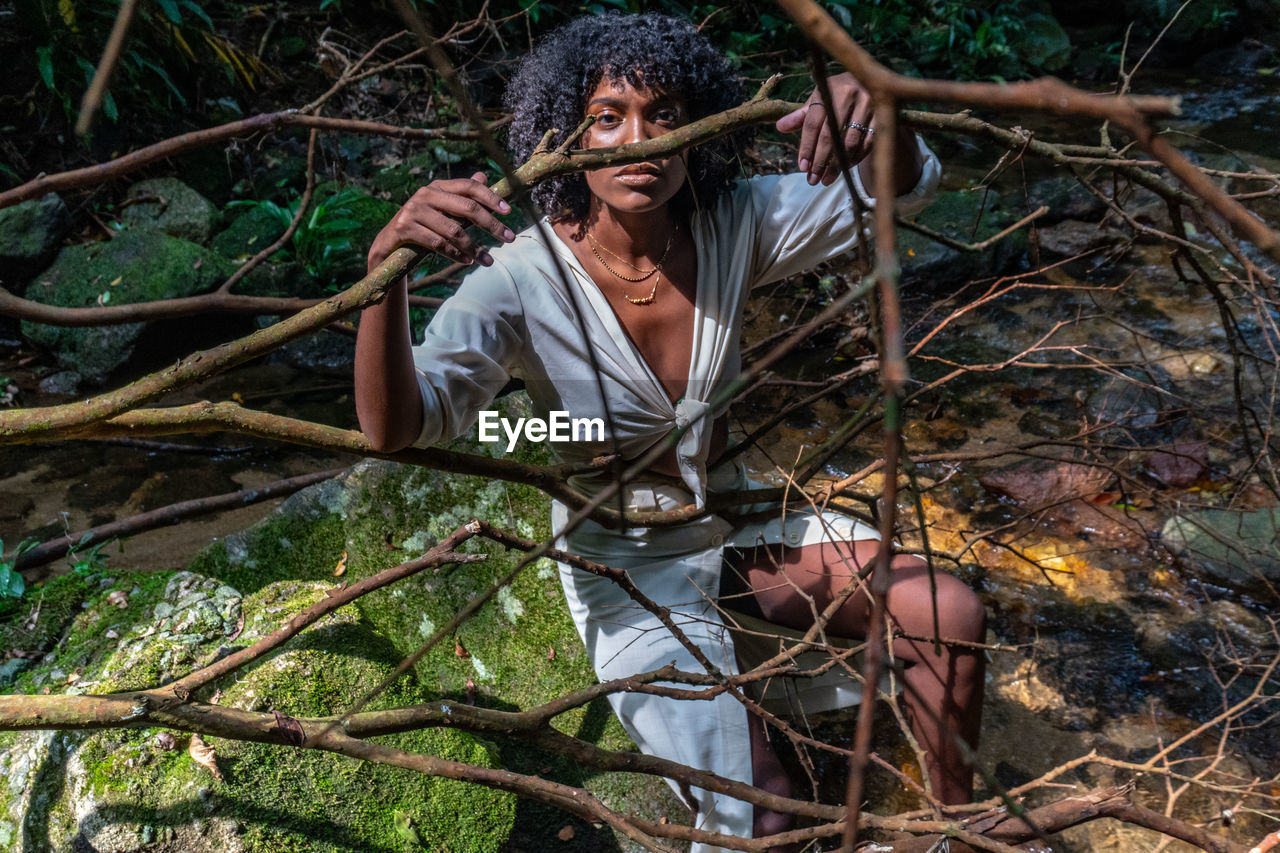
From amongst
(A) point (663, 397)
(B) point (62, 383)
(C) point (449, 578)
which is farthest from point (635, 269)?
(B) point (62, 383)

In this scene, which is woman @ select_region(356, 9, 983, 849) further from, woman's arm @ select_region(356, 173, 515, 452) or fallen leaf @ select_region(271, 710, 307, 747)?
fallen leaf @ select_region(271, 710, 307, 747)

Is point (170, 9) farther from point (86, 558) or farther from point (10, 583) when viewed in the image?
point (10, 583)

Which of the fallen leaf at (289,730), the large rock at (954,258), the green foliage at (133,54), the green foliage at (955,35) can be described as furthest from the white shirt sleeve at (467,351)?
the green foliage at (955,35)

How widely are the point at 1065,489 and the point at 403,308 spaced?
302cm

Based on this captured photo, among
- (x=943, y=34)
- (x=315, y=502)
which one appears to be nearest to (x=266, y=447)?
(x=315, y=502)

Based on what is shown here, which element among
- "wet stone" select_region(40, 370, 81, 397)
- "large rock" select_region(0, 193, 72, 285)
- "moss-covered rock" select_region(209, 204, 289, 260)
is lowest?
"wet stone" select_region(40, 370, 81, 397)

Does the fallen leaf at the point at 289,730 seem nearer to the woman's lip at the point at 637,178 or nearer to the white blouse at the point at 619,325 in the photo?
the white blouse at the point at 619,325

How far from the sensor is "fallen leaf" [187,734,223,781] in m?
1.83

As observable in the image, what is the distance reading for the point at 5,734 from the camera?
2043mm

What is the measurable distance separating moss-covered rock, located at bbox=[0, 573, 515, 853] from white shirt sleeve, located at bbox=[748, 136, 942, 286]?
144 centimetres

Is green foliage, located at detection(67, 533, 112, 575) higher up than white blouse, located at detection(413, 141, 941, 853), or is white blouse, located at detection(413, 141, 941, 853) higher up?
white blouse, located at detection(413, 141, 941, 853)

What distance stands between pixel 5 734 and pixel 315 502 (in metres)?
0.99

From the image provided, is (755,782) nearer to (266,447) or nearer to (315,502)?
(315,502)

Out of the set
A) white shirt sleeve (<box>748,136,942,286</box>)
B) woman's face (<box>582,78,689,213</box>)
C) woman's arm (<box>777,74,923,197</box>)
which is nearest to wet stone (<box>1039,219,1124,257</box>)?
white shirt sleeve (<box>748,136,942,286</box>)
